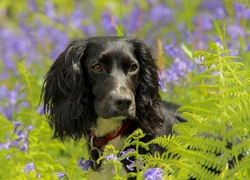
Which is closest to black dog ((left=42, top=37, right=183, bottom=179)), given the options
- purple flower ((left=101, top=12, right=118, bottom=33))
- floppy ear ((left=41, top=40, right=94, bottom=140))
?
floppy ear ((left=41, top=40, right=94, bottom=140))

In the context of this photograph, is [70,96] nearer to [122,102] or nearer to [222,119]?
[122,102]

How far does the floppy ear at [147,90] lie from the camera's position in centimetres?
454

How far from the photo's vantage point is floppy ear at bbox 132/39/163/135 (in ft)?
14.9

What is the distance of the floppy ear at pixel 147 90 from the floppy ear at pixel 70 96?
35 cm

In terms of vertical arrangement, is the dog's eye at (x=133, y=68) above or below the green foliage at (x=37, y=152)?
above

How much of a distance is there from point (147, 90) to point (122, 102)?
0.57 meters

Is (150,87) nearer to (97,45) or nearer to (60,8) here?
(97,45)

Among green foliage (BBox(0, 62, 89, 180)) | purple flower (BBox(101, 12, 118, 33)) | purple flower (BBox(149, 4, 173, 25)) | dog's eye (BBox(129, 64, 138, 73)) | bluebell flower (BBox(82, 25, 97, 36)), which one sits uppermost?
dog's eye (BBox(129, 64, 138, 73))

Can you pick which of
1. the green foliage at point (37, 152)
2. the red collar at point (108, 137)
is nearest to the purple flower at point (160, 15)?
the green foliage at point (37, 152)

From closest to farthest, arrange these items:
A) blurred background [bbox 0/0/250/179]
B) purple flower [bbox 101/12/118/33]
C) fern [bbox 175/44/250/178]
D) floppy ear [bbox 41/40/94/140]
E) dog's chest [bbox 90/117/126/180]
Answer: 1. fern [bbox 175/44/250/178]
2. dog's chest [bbox 90/117/126/180]
3. floppy ear [bbox 41/40/94/140]
4. blurred background [bbox 0/0/250/179]
5. purple flower [bbox 101/12/118/33]

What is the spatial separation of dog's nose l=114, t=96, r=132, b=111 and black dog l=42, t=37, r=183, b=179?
10 centimetres

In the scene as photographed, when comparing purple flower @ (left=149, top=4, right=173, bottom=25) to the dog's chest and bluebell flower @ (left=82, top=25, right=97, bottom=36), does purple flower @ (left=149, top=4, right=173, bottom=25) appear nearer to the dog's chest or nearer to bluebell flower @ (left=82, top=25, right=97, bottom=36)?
bluebell flower @ (left=82, top=25, right=97, bottom=36)

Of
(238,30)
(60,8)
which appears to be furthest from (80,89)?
(60,8)

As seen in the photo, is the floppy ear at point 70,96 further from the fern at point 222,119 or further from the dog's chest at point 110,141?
the fern at point 222,119
